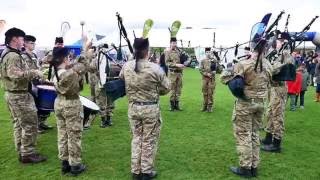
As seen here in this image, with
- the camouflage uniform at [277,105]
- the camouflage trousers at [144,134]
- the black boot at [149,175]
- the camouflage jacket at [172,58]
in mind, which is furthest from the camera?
the camouflage jacket at [172,58]

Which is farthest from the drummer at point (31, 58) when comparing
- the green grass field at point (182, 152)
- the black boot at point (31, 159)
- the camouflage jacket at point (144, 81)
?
the camouflage jacket at point (144, 81)

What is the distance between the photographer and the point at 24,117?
6.50 m

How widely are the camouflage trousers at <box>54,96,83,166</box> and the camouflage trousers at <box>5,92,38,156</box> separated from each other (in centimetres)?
88

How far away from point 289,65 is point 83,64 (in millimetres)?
3465

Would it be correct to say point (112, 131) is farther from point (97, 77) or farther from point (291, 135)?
point (291, 135)

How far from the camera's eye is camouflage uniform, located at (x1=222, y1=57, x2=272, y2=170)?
5.86m

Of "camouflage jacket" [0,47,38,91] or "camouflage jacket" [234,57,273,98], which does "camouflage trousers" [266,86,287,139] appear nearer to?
"camouflage jacket" [234,57,273,98]

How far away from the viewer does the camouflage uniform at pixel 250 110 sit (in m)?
5.86

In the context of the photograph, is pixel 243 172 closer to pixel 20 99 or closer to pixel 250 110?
pixel 250 110

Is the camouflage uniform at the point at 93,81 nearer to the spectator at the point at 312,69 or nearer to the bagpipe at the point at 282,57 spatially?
the bagpipe at the point at 282,57

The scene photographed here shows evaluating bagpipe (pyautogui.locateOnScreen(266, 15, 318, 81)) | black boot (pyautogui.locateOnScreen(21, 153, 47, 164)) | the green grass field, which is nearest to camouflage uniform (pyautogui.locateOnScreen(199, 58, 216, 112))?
the green grass field

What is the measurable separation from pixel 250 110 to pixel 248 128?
11.1 inches

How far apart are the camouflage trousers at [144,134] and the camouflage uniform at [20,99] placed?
1.87 metres

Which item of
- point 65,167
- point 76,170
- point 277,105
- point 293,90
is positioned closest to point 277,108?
point 277,105
